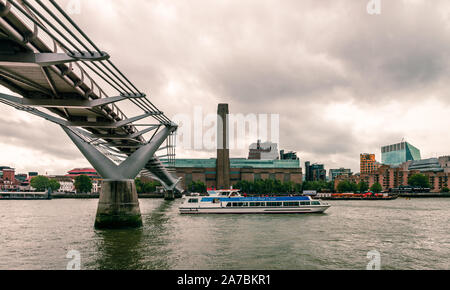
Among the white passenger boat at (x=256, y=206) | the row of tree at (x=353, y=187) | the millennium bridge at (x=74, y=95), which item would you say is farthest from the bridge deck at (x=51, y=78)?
the row of tree at (x=353, y=187)

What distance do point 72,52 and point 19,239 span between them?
67.6 ft

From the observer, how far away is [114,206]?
98.7 ft

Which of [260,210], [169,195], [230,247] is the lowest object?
[169,195]

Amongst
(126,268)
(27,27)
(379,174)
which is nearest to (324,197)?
(379,174)

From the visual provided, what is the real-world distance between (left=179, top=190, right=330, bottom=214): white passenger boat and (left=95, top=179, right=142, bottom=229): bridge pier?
717 inches

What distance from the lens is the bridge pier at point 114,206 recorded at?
29.8 meters

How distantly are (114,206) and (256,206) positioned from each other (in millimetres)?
23034

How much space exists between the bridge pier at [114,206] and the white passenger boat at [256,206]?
18.2 metres

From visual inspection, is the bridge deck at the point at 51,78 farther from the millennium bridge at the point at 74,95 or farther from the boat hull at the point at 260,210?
the boat hull at the point at 260,210

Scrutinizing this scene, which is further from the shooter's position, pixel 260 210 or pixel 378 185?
pixel 378 185

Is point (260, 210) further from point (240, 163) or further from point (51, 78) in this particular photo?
point (240, 163)

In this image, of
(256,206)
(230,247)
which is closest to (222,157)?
(256,206)

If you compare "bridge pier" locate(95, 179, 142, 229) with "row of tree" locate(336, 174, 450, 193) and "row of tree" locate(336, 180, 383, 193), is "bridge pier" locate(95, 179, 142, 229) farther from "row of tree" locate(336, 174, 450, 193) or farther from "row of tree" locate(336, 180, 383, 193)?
"row of tree" locate(336, 174, 450, 193)

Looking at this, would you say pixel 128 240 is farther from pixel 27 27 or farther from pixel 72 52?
pixel 27 27
